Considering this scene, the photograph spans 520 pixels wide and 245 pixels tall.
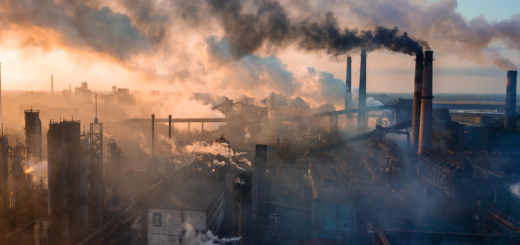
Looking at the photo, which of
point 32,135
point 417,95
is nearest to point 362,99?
point 417,95

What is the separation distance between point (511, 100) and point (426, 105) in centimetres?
1397

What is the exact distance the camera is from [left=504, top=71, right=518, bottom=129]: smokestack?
102 ft

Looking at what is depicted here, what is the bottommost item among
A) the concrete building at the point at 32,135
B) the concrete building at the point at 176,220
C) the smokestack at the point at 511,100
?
the concrete building at the point at 176,220

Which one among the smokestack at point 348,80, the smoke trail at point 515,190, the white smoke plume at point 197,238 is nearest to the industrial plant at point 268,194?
the white smoke plume at point 197,238

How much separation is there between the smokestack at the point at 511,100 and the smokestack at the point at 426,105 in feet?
40.2

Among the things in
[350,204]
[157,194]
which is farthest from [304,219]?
[157,194]

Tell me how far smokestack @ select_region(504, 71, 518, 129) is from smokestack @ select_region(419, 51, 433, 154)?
40.2ft

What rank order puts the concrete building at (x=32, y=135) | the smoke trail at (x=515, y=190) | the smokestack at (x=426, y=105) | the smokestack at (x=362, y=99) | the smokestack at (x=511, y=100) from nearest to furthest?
1. the smoke trail at (x=515, y=190)
2. the concrete building at (x=32, y=135)
3. the smokestack at (x=426, y=105)
4. the smokestack at (x=511, y=100)
5. the smokestack at (x=362, y=99)

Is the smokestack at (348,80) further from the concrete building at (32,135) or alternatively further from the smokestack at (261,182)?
the concrete building at (32,135)

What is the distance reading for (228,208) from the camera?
70.6 ft

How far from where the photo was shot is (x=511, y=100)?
1256 inches

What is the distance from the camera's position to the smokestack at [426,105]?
2569 centimetres

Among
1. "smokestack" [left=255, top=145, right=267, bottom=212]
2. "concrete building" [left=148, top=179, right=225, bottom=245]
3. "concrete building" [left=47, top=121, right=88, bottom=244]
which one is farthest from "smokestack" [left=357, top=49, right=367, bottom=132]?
"concrete building" [left=47, top=121, right=88, bottom=244]

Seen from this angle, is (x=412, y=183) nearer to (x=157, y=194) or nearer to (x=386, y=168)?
(x=386, y=168)
